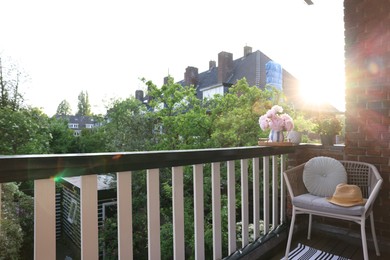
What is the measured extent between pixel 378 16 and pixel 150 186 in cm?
254

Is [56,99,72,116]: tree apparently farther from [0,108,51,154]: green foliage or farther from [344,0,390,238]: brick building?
[344,0,390,238]: brick building

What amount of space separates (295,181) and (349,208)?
1.66ft

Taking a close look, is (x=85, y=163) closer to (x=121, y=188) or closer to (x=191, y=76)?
(x=121, y=188)

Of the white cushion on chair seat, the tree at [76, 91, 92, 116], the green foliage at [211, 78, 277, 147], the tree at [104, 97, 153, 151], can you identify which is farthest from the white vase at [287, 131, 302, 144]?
the tree at [76, 91, 92, 116]

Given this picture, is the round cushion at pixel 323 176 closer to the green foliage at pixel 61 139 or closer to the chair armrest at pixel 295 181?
the chair armrest at pixel 295 181

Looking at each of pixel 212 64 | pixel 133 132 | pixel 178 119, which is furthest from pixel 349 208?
pixel 212 64

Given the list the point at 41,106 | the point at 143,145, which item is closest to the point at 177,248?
the point at 143,145

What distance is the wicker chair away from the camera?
6.31 ft

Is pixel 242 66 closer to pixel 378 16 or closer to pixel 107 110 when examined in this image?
pixel 107 110

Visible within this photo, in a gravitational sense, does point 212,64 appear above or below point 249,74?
above

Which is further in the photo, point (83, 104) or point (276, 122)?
point (83, 104)

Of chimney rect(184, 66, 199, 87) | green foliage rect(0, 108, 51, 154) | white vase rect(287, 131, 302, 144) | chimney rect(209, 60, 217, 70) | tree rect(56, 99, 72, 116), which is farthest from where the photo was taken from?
tree rect(56, 99, 72, 116)

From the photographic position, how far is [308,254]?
2.27 meters

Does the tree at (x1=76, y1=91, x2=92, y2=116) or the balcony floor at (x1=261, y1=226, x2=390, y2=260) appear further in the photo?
the tree at (x1=76, y1=91, x2=92, y2=116)
